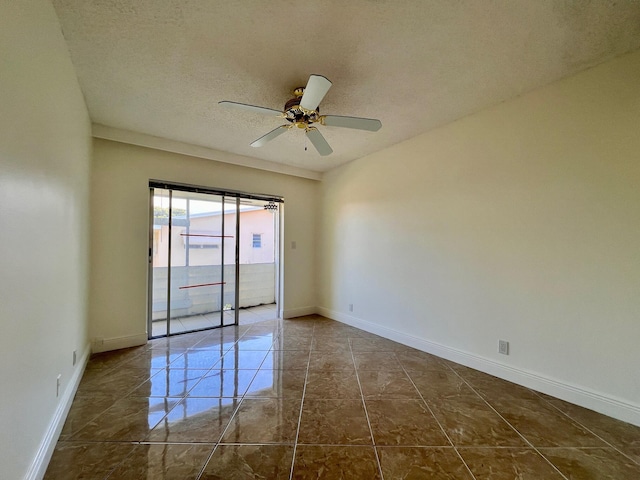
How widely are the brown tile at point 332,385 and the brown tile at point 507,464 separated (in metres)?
0.87

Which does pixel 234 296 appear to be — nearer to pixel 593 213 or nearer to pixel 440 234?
pixel 440 234

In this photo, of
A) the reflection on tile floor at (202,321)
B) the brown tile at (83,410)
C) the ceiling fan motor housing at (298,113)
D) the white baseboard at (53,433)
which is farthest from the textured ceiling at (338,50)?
the reflection on tile floor at (202,321)

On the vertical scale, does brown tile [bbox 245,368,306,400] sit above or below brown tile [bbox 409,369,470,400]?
below

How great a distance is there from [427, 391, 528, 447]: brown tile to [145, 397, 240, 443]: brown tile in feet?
5.23

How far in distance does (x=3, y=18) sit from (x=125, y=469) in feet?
7.38

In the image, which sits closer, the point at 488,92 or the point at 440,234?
the point at 488,92

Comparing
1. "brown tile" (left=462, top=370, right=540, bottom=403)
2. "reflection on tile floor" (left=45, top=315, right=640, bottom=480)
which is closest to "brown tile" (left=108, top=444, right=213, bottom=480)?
"reflection on tile floor" (left=45, top=315, right=640, bottom=480)

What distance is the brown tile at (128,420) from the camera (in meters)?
1.69

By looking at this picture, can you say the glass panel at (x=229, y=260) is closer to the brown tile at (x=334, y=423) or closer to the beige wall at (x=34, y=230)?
the beige wall at (x=34, y=230)

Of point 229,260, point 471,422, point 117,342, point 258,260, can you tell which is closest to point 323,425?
point 471,422

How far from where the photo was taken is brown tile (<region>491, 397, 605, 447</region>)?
5.37 ft

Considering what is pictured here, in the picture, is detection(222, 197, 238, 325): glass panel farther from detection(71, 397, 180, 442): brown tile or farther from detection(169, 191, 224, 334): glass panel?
detection(71, 397, 180, 442): brown tile

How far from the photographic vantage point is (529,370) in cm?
227

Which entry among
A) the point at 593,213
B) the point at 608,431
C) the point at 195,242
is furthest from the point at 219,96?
the point at 608,431
